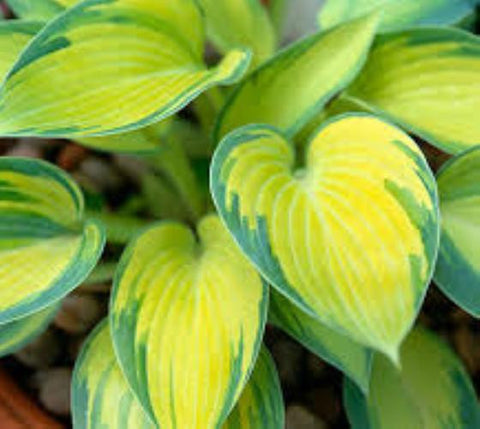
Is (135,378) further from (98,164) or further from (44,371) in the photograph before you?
(98,164)

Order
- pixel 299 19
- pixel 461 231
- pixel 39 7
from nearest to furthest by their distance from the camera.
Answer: pixel 461 231 < pixel 39 7 < pixel 299 19

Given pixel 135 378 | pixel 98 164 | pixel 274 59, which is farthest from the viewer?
pixel 98 164

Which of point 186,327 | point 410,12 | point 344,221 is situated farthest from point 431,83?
point 186,327

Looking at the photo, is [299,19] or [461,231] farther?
[299,19]

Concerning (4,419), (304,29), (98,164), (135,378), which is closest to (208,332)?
(135,378)

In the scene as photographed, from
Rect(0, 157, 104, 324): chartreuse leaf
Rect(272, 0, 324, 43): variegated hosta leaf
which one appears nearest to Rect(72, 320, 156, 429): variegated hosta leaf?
Rect(0, 157, 104, 324): chartreuse leaf

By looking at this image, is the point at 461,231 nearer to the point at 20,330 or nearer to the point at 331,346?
the point at 331,346
